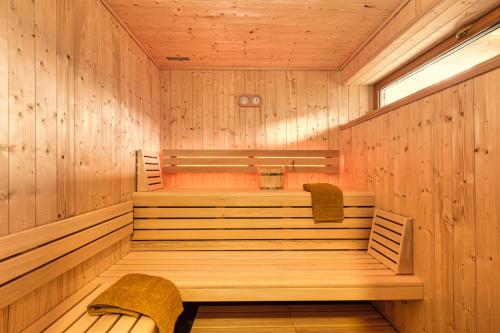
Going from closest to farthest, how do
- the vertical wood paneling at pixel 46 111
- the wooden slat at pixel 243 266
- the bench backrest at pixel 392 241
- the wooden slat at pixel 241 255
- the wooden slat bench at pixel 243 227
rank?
the vertical wood paneling at pixel 46 111 < the bench backrest at pixel 392 241 < the wooden slat at pixel 243 266 < the wooden slat at pixel 241 255 < the wooden slat bench at pixel 243 227

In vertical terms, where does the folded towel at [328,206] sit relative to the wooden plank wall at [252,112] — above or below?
below

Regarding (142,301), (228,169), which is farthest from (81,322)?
(228,169)

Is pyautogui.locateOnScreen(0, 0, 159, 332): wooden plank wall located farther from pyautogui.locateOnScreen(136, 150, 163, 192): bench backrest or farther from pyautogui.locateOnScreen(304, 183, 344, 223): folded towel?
pyautogui.locateOnScreen(304, 183, 344, 223): folded towel

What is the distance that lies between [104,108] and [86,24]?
0.59 meters

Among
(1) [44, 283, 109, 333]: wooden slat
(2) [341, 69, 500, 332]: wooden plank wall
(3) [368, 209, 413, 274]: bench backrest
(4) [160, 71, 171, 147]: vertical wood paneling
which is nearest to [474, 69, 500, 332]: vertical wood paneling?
(2) [341, 69, 500, 332]: wooden plank wall

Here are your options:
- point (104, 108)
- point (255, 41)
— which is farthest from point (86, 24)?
point (255, 41)

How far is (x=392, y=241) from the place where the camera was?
2.19m

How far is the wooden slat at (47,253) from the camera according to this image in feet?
4.01

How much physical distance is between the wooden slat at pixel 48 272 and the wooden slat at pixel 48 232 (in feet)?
0.43

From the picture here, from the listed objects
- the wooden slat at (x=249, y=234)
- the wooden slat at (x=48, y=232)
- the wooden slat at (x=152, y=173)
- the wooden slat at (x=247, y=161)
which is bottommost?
the wooden slat at (x=249, y=234)

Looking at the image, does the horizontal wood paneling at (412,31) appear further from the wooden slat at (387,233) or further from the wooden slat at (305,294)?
the wooden slat at (305,294)

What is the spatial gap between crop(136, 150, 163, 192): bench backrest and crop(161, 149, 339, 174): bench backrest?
1.08 ft

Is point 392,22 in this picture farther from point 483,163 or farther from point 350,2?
point 483,163

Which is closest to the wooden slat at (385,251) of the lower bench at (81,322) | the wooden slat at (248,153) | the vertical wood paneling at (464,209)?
the vertical wood paneling at (464,209)
